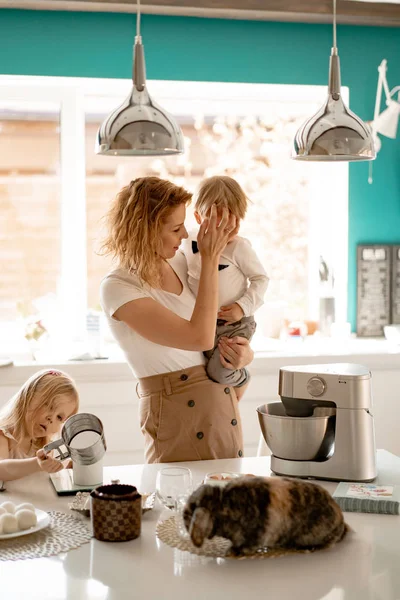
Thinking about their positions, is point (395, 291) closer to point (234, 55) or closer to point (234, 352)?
point (234, 55)

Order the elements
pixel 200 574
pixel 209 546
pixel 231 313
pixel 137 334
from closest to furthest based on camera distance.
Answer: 1. pixel 200 574
2. pixel 209 546
3. pixel 137 334
4. pixel 231 313

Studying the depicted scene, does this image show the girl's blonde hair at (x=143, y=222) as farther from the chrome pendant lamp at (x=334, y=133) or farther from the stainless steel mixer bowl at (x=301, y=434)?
the stainless steel mixer bowl at (x=301, y=434)

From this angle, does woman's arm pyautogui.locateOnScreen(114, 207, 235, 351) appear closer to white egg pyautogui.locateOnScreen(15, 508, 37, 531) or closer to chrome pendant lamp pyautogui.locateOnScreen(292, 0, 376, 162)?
chrome pendant lamp pyautogui.locateOnScreen(292, 0, 376, 162)

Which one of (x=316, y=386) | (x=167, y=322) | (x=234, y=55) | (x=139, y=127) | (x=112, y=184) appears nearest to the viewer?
(x=139, y=127)

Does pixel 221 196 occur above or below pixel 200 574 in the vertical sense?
above

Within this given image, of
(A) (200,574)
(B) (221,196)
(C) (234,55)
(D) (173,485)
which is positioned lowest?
(A) (200,574)

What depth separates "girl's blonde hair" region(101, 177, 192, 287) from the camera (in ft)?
7.10

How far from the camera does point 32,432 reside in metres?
2.29

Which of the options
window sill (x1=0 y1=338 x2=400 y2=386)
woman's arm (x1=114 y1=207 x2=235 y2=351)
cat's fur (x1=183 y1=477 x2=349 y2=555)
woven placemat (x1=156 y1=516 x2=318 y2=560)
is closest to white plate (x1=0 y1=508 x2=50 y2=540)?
woven placemat (x1=156 y1=516 x2=318 y2=560)

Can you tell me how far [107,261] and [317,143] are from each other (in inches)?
89.2

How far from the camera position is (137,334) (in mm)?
2211

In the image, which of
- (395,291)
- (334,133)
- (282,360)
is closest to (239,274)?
(334,133)

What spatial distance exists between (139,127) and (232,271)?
3.16 feet

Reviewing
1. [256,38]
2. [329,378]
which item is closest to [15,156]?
[256,38]
